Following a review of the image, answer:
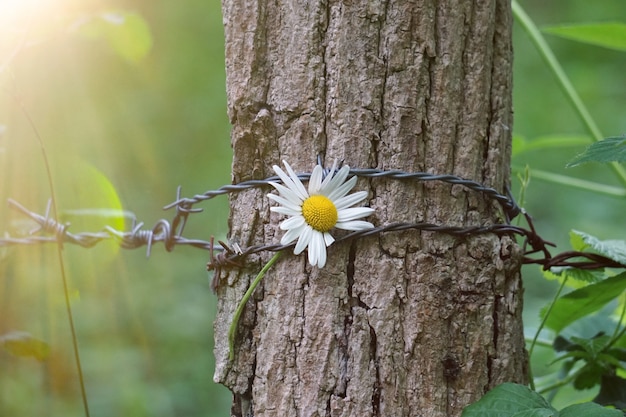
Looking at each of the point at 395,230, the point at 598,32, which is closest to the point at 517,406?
the point at 395,230

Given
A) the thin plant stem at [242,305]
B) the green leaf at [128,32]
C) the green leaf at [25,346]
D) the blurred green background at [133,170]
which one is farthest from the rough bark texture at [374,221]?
the green leaf at [128,32]

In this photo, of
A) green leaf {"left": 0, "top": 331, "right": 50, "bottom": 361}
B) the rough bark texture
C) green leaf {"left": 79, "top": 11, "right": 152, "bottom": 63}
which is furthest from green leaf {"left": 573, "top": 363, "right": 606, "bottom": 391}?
green leaf {"left": 79, "top": 11, "right": 152, "bottom": 63}

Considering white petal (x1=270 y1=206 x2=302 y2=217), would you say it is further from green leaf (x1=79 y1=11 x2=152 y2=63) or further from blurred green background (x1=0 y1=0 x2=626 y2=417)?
green leaf (x1=79 y1=11 x2=152 y2=63)

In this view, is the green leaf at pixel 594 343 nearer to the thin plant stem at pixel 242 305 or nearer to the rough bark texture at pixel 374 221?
the rough bark texture at pixel 374 221

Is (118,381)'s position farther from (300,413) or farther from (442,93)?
(442,93)

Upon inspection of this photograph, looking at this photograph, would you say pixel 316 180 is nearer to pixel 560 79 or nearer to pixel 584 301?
pixel 584 301
